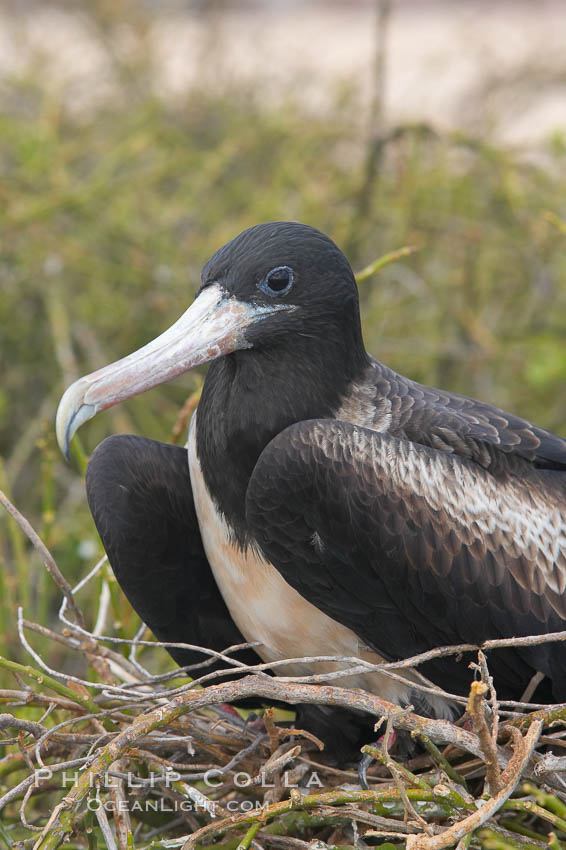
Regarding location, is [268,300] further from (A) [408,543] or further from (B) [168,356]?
(A) [408,543]

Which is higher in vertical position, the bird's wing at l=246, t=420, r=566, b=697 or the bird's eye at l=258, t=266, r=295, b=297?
the bird's eye at l=258, t=266, r=295, b=297

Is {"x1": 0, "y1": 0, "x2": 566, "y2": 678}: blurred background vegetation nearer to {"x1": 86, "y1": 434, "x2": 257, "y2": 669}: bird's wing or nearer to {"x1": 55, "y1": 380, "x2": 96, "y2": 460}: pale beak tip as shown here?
{"x1": 86, "y1": 434, "x2": 257, "y2": 669}: bird's wing

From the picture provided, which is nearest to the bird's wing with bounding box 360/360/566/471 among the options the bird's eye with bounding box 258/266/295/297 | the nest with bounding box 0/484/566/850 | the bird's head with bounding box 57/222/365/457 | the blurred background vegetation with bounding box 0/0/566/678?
the bird's head with bounding box 57/222/365/457

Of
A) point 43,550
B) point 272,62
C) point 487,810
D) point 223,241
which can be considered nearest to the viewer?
point 487,810

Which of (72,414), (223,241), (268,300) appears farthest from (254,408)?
(223,241)

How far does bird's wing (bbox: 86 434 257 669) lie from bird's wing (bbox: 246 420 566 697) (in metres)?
0.37

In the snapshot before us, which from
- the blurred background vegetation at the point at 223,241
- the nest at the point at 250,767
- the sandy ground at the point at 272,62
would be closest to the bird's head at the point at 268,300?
the nest at the point at 250,767

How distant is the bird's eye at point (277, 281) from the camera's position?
244 cm

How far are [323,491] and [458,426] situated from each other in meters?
0.38

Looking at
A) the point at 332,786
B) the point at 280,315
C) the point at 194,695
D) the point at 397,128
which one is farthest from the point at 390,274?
the point at 194,695

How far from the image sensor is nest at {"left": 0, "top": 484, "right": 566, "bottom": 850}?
2.04 metres

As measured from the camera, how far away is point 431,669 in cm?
244

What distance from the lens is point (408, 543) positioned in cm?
229

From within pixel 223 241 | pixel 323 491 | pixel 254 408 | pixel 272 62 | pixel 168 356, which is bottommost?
pixel 323 491
